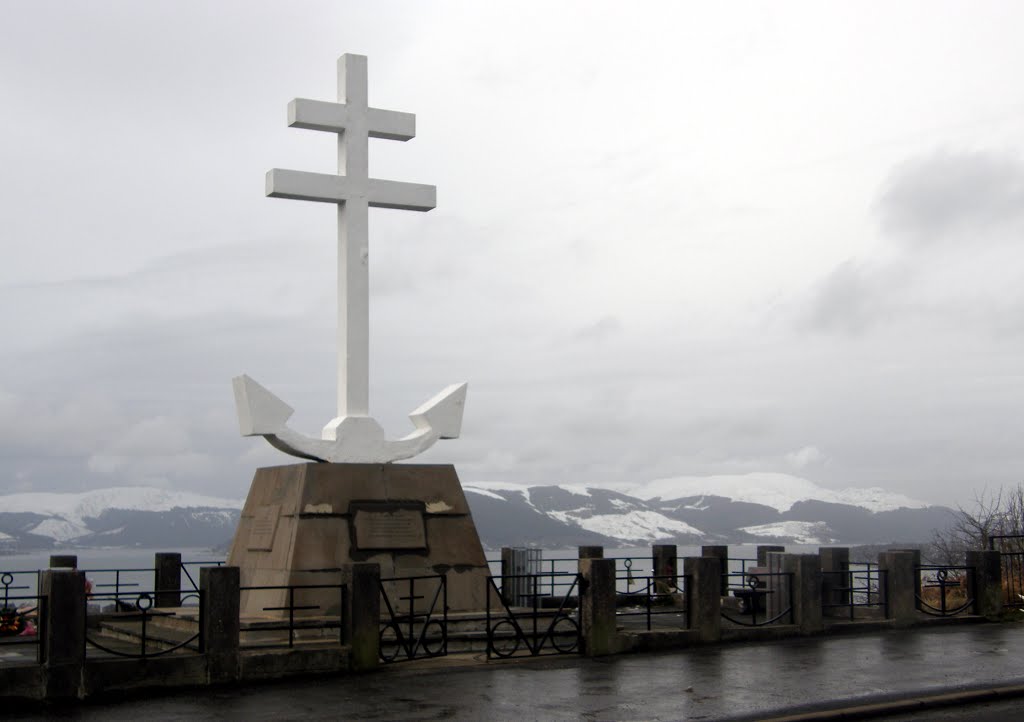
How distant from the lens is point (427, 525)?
15.8 metres

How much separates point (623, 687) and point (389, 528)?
4585 millimetres

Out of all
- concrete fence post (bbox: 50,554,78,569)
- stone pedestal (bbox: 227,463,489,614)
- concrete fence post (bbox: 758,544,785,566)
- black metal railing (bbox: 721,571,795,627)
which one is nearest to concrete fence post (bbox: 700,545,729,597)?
black metal railing (bbox: 721,571,795,627)

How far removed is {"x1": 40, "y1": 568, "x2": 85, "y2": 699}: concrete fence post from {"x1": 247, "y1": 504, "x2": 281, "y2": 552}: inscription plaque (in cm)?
422

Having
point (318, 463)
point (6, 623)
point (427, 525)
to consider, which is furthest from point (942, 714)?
point (6, 623)

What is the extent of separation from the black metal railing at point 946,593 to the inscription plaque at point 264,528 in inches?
366

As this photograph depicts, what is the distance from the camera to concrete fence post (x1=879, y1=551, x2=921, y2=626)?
1728cm

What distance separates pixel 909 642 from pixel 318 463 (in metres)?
7.97

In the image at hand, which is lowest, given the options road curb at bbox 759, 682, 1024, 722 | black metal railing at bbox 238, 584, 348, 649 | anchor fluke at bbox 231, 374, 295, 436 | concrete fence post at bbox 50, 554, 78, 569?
road curb at bbox 759, 682, 1024, 722

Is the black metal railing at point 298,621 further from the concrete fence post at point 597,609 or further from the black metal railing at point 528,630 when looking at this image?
the concrete fence post at point 597,609

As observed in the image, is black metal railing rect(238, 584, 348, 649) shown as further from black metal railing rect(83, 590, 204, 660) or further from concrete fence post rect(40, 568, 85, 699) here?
concrete fence post rect(40, 568, 85, 699)

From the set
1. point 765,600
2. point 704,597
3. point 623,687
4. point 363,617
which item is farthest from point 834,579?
point 363,617

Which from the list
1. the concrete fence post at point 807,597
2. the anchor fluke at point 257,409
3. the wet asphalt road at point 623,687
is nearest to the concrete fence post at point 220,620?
the wet asphalt road at point 623,687

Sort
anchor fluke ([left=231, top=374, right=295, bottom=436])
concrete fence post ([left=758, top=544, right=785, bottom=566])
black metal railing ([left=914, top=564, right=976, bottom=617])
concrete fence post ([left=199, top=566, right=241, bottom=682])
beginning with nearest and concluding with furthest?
concrete fence post ([left=199, top=566, right=241, bottom=682]), anchor fluke ([left=231, top=374, right=295, bottom=436]), black metal railing ([left=914, top=564, right=976, bottom=617]), concrete fence post ([left=758, top=544, right=785, bottom=566])

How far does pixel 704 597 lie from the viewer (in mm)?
15258
